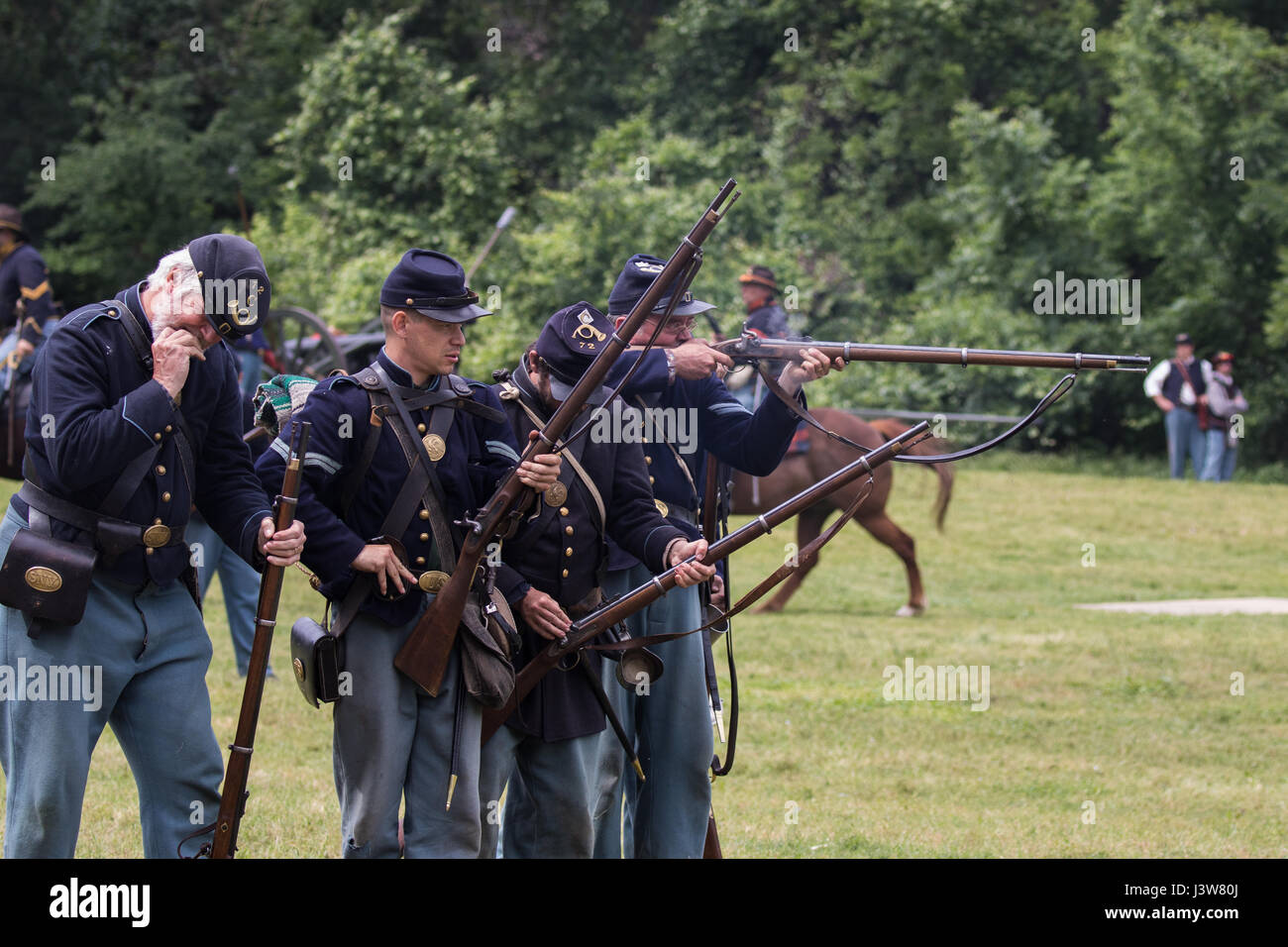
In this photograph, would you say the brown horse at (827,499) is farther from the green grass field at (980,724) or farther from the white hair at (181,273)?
the white hair at (181,273)

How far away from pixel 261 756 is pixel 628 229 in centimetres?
1442

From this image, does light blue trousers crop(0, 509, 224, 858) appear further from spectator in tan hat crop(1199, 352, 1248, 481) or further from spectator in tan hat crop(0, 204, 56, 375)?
spectator in tan hat crop(1199, 352, 1248, 481)

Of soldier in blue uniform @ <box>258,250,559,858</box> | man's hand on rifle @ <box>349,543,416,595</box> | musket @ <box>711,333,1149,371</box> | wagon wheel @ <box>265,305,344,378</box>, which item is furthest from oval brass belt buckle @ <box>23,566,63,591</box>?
wagon wheel @ <box>265,305,344,378</box>

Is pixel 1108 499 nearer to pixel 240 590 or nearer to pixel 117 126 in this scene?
pixel 240 590

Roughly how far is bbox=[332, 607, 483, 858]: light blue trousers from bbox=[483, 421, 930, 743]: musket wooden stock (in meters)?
0.25

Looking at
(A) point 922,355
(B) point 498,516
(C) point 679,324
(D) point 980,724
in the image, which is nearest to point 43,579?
(B) point 498,516

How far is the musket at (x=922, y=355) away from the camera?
500cm

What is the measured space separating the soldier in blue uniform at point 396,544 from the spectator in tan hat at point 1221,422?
63.6 ft

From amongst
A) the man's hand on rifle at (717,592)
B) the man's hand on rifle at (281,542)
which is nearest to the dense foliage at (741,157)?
the man's hand on rifle at (717,592)

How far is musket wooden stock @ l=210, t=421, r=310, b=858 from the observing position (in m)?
4.32

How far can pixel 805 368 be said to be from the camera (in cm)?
550

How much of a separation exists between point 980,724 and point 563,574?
5057mm

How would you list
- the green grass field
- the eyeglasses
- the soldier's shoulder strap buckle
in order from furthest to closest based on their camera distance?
1. the green grass field
2. the eyeglasses
3. the soldier's shoulder strap buckle

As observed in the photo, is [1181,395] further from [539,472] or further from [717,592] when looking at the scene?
[539,472]
